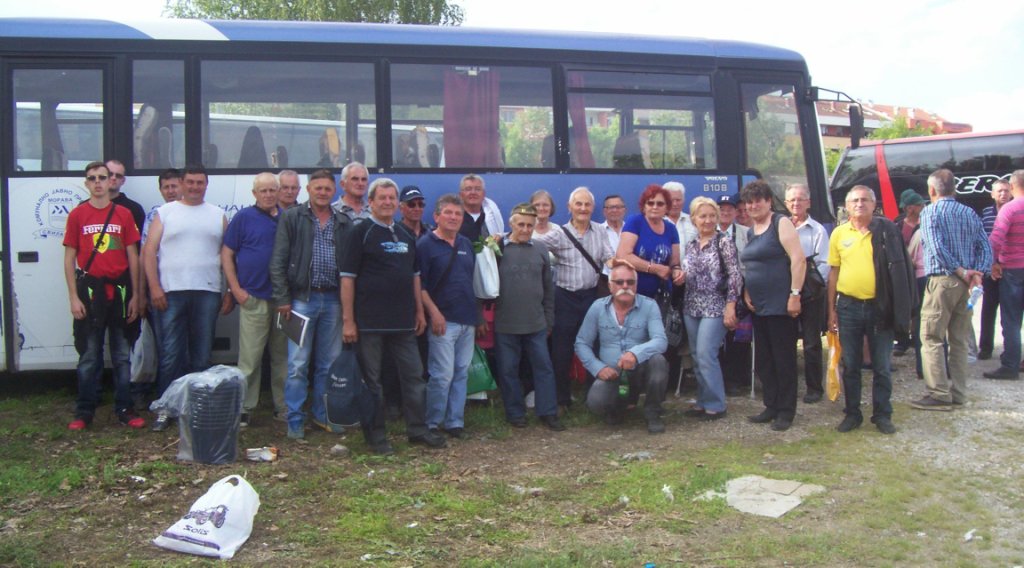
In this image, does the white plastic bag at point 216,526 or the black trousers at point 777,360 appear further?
the black trousers at point 777,360

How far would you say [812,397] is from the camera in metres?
7.93

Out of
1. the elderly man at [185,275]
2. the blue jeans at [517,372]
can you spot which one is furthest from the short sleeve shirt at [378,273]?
the elderly man at [185,275]

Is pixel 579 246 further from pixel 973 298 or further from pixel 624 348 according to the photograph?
pixel 973 298

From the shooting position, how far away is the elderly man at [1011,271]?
28.8 feet

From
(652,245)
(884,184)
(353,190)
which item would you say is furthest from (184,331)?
(884,184)

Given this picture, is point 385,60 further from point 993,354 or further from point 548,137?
point 993,354

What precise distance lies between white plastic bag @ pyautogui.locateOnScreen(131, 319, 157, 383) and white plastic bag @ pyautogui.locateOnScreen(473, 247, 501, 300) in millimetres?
2781

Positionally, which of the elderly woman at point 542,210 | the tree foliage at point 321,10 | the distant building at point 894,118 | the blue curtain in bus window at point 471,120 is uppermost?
the distant building at point 894,118

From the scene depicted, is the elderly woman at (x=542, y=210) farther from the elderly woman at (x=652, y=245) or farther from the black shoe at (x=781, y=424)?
the black shoe at (x=781, y=424)

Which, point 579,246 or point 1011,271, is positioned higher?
point 579,246

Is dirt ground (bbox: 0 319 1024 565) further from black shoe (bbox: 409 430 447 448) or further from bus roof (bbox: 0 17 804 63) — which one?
bus roof (bbox: 0 17 804 63)

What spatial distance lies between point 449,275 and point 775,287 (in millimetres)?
2547

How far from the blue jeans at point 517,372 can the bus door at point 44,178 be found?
3775 millimetres

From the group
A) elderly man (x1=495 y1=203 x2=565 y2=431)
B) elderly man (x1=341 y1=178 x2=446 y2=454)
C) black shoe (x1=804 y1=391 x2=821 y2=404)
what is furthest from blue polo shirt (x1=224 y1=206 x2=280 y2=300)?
black shoe (x1=804 y1=391 x2=821 y2=404)
